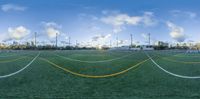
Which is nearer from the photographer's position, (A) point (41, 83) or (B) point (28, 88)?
(B) point (28, 88)

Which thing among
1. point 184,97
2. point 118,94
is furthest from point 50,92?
point 184,97

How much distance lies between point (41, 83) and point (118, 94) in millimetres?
3381

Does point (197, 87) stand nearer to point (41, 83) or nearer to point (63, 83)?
point (63, 83)

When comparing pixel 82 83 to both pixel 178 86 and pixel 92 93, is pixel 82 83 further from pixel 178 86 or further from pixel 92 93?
pixel 178 86

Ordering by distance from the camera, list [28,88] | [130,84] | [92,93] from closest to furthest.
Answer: [92,93], [28,88], [130,84]

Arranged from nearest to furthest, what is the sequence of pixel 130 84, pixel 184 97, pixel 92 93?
1. pixel 184 97
2. pixel 92 93
3. pixel 130 84

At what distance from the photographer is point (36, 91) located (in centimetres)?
974

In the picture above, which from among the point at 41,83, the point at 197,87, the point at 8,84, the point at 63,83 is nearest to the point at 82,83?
the point at 63,83

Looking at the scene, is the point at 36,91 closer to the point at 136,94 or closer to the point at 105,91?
the point at 105,91

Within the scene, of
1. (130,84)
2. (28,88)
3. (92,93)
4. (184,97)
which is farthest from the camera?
(130,84)

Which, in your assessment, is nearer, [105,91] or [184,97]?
[184,97]

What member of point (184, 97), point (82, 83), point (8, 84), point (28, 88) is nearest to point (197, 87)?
point (184, 97)

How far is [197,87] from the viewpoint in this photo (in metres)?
10.4

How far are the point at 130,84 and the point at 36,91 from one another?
302cm
